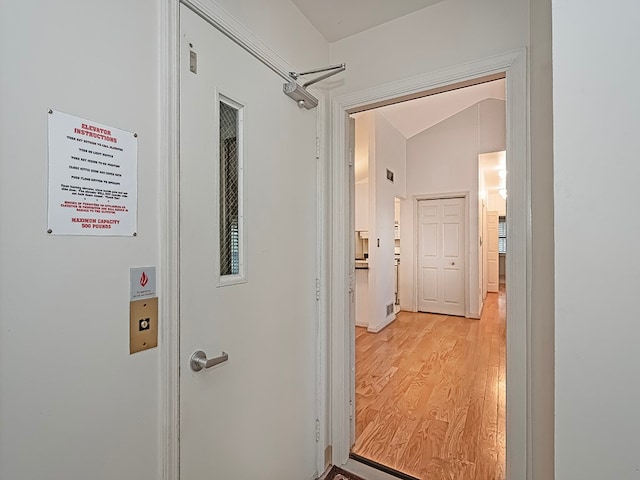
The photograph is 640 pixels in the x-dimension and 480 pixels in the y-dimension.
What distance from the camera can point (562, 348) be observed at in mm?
646

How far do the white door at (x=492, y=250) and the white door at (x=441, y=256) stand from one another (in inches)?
111

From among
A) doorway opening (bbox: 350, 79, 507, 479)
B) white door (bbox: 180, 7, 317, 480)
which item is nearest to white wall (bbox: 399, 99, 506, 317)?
doorway opening (bbox: 350, 79, 507, 479)

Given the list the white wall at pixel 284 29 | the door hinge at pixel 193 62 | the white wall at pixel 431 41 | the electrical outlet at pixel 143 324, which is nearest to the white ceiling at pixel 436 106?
the white wall at pixel 431 41

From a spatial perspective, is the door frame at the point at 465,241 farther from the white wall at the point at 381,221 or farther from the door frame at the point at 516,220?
the door frame at the point at 516,220

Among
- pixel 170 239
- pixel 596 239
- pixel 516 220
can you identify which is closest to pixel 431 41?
pixel 516 220

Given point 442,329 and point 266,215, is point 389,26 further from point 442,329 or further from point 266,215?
point 442,329

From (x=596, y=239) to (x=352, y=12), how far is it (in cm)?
167

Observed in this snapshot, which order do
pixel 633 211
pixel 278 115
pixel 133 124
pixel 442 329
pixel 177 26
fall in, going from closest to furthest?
pixel 633 211 → pixel 133 124 → pixel 177 26 → pixel 278 115 → pixel 442 329

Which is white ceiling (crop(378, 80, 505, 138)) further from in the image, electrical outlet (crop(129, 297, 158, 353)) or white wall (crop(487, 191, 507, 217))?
electrical outlet (crop(129, 297, 158, 353))

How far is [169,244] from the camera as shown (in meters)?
0.96

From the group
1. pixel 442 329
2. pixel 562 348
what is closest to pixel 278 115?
pixel 562 348

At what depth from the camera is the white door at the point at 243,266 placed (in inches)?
41.1

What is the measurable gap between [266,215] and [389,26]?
4.36ft

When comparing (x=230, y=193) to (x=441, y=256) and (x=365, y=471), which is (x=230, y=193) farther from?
(x=441, y=256)
